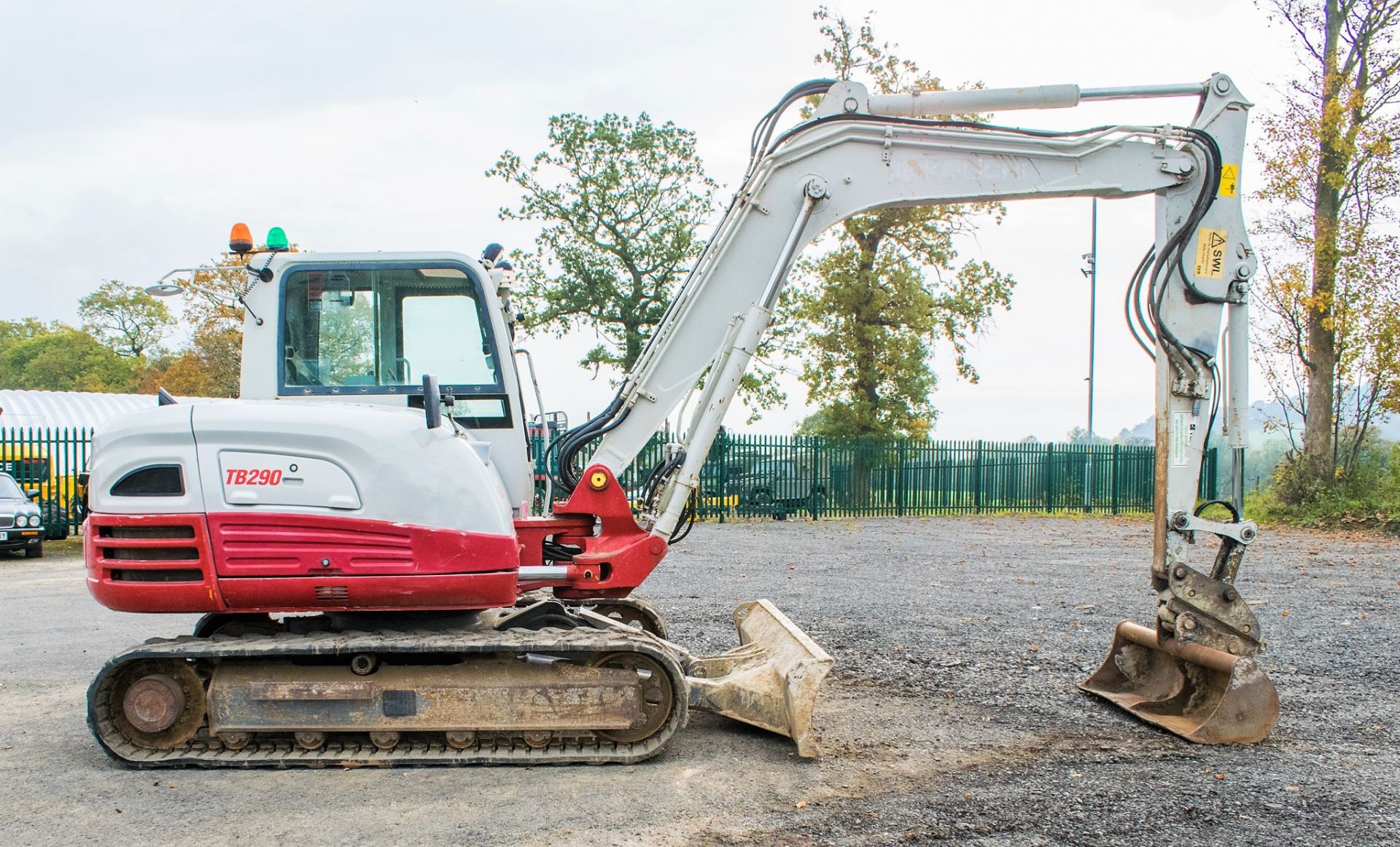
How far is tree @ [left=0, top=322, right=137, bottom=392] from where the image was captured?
195 feet

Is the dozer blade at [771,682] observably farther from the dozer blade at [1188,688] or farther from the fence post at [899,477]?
the fence post at [899,477]

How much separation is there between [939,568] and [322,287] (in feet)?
32.3

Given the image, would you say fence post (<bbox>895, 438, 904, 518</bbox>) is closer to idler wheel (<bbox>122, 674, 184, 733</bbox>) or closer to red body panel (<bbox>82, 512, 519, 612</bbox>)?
red body panel (<bbox>82, 512, 519, 612</bbox>)

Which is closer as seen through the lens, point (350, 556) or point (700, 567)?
point (350, 556)

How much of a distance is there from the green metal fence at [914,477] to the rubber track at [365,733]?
14.1 metres

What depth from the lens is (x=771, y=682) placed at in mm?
5406

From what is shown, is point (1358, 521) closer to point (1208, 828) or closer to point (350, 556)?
point (1208, 828)

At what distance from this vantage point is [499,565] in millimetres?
5059

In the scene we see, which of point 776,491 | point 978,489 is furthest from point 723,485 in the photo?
point 978,489

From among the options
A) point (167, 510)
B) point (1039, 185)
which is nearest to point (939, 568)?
point (1039, 185)

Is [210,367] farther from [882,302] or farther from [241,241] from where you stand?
[241,241]

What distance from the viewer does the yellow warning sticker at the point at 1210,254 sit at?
20.0 ft

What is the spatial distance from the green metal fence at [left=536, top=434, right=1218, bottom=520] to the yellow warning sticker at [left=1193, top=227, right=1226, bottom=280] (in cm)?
1382

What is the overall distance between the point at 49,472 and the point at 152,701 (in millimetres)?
14906
